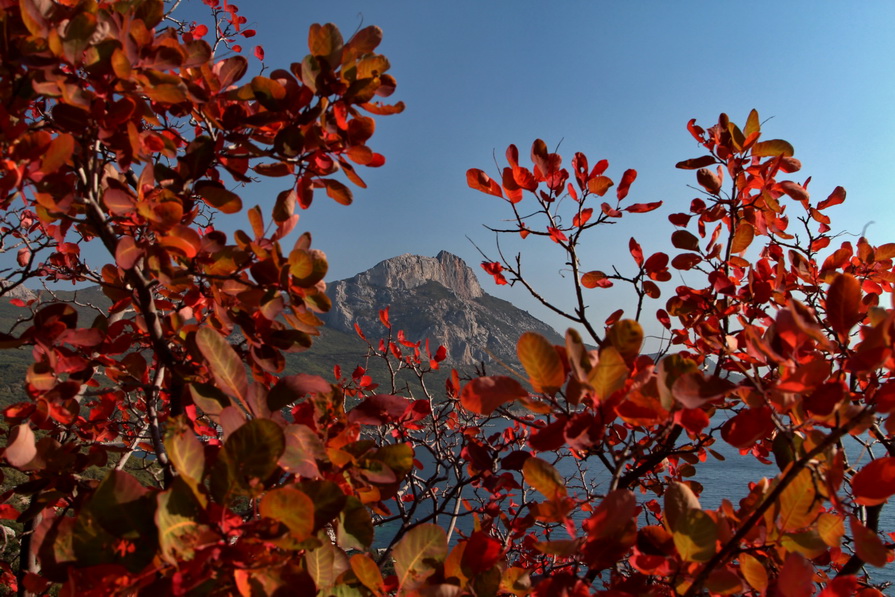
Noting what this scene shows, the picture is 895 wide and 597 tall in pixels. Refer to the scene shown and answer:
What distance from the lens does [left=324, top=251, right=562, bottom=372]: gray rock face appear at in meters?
88.9

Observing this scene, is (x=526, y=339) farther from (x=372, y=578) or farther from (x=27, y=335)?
(x=27, y=335)

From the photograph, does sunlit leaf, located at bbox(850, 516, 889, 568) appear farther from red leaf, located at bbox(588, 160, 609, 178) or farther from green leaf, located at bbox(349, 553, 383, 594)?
red leaf, located at bbox(588, 160, 609, 178)

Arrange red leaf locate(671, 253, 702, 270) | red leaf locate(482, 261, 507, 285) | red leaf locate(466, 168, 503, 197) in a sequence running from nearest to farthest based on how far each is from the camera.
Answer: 1. red leaf locate(466, 168, 503, 197)
2. red leaf locate(671, 253, 702, 270)
3. red leaf locate(482, 261, 507, 285)

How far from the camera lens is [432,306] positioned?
329ft

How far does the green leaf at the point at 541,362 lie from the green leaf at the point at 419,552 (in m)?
0.35

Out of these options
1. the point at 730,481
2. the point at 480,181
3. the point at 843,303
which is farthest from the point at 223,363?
the point at 730,481

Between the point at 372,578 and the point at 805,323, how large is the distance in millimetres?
835

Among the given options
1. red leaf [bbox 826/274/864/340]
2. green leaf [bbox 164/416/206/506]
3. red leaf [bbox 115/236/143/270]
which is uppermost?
red leaf [bbox 826/274/864/340]

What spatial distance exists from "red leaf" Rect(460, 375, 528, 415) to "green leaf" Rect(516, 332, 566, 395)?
1.3 inches

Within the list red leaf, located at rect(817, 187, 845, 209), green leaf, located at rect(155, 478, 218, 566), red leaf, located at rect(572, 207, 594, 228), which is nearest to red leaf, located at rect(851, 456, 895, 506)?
green leaf, located at rect(155, 478, 218, 566)

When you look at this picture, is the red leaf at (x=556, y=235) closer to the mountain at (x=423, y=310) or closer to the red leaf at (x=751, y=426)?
the red leaf at (x=751, y=426)

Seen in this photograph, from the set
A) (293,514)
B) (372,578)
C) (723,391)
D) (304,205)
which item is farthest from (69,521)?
(723,391)

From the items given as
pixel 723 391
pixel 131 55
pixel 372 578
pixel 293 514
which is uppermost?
pixel 131 55

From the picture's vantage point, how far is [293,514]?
2.05ft
